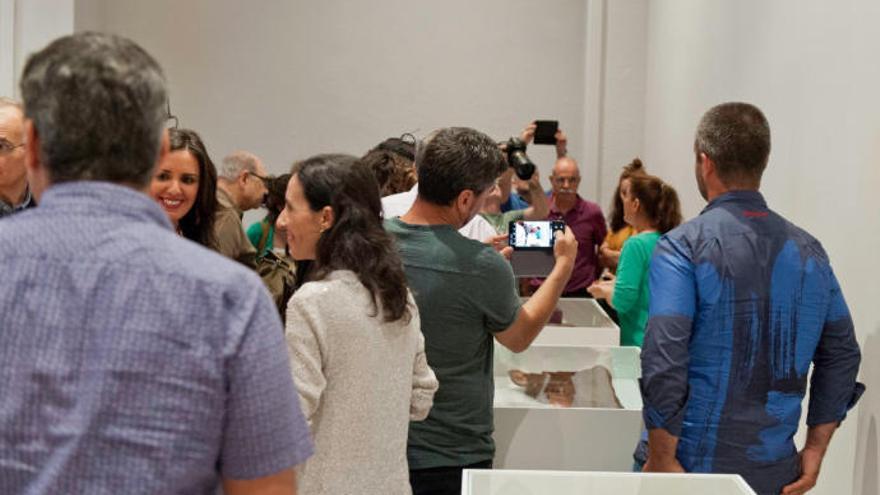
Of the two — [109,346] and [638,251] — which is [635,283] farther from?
[109,346]

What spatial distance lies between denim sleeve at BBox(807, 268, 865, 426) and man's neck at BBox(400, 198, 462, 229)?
0.90 meters

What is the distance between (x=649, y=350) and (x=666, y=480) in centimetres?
42

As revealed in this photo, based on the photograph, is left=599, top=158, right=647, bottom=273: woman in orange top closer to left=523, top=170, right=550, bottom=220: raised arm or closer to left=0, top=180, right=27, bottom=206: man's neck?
left=523, top=170, right=550, bottom=220: raised arm

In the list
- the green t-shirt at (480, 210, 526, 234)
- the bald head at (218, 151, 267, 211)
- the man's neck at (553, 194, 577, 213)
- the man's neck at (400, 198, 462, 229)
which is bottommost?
the man's neck at (553, 194, 577, 213)

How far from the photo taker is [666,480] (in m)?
2.32

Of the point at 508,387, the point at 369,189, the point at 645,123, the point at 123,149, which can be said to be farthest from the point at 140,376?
the point at 645,123

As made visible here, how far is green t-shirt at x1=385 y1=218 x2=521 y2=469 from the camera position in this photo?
2.74m

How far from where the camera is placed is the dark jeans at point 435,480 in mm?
2771

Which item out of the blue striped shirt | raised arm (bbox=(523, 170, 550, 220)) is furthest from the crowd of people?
raised arm (bbox=(523, 170, 550, 220))

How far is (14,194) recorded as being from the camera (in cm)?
313

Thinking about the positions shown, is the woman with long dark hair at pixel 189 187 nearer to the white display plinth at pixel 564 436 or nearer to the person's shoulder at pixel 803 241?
the white display plinth at pixel 564 436

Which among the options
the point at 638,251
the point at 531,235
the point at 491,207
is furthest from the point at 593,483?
the point at 491,207

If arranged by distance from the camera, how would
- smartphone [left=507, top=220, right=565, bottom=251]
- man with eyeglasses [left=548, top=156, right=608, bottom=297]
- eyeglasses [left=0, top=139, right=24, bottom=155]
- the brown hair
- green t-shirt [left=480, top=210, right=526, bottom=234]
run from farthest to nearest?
man with eyeglasses [left=548, top=156, right=608, bottom=297]
green t-shirt [left=480, top=210, right=526, bottom=234]
the brown hair
smartphone [left=507, top=220, right=565, bottom=251]
eyeglasses [left=0, top=139, right=24, bottom=155]

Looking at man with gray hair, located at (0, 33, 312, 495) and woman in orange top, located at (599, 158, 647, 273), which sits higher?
man with gray hair, located at (0, 33, 312, 495)
